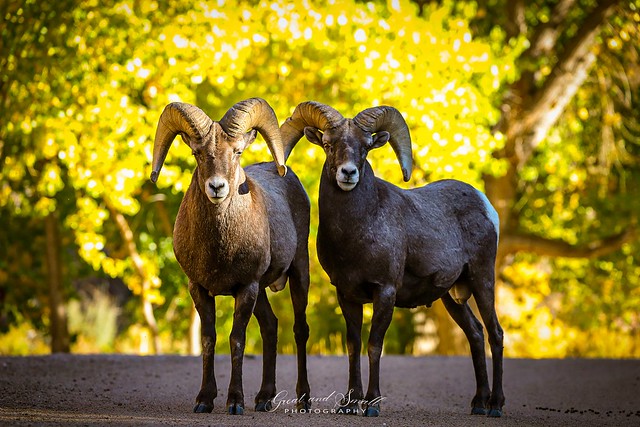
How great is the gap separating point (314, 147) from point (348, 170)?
24.3 feet

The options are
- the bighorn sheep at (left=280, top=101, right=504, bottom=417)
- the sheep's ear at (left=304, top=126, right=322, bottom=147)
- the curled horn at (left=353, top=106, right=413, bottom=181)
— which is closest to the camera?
the bighorn sheep at (left=280, top=101, right=504, bottom=417)

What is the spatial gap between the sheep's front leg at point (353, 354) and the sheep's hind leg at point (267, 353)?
0.68 metres

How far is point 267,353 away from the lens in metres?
10.0

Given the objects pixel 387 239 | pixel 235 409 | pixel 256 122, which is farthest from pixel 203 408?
pixel 256 122

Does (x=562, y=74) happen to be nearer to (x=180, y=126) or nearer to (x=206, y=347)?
(x=180, y=126)

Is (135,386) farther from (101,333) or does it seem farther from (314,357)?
(101,333)

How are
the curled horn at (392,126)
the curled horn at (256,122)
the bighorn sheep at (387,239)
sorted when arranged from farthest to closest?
1. the curled horn at (392,126)
2. the bighorn sheep at (387,239)
3. the curled horn at (256,122)

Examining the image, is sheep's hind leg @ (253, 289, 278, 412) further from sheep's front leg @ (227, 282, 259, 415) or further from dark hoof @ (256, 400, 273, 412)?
sheep's front leg @ (227, 282, 259, 415)

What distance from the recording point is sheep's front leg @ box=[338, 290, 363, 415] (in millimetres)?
9484

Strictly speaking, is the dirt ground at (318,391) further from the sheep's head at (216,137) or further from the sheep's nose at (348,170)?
the sheep's nose at (348,170)

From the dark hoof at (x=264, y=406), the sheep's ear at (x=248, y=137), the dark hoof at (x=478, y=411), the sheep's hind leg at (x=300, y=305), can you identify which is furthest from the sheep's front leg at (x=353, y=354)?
the sheep's ear at (x=248, y=137)

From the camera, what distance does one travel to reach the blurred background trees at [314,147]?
15.8 meters

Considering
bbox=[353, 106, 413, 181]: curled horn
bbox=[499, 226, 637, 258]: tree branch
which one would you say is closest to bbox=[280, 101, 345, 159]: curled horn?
bbox=[353, 106, 413, 181]: curled horn

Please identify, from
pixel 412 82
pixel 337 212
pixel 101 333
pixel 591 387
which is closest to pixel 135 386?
pixel 337 212
